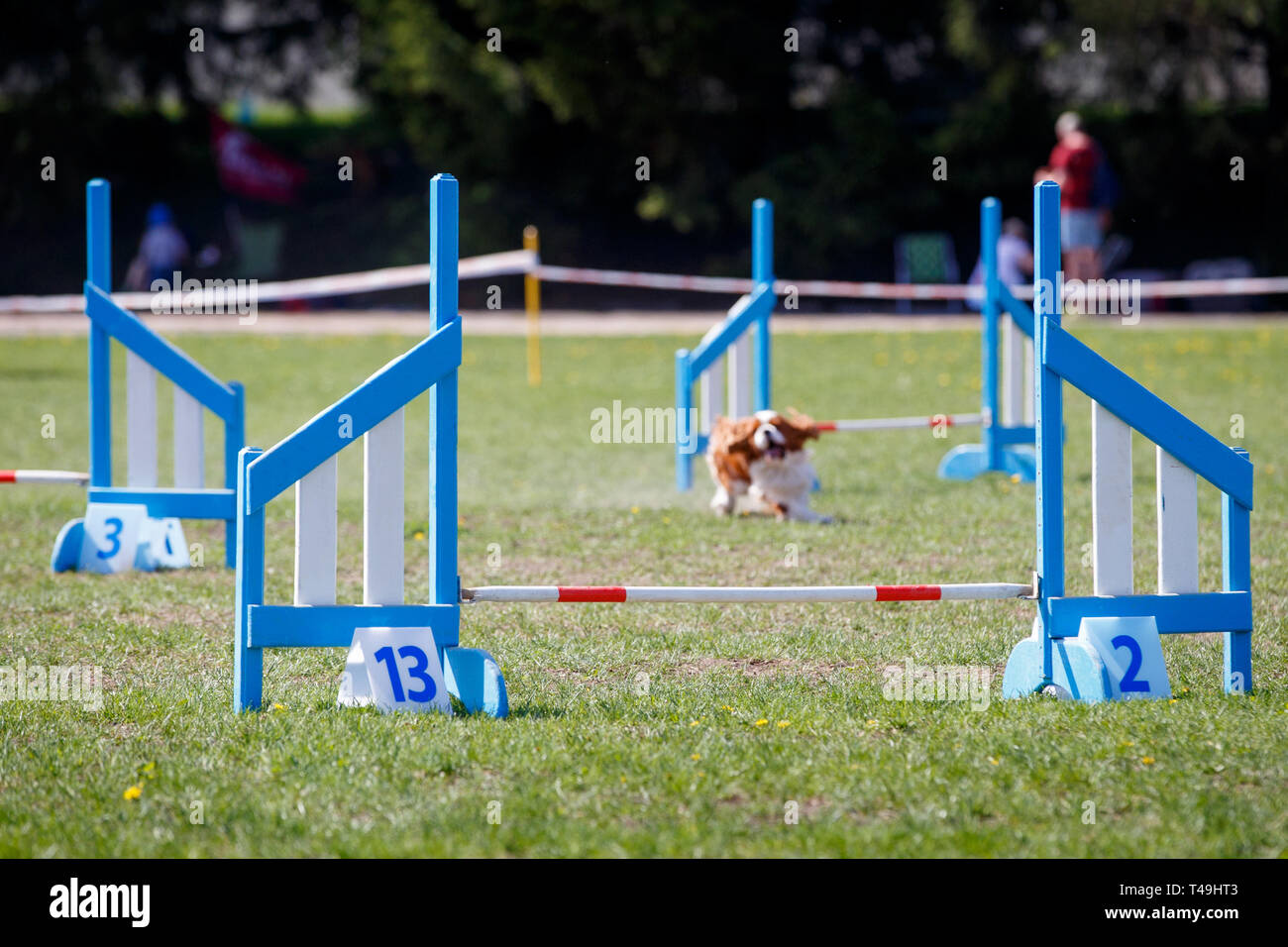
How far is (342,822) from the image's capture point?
363 centimetres

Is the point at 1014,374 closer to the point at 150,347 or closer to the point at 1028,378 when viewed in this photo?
the point at 1028,378

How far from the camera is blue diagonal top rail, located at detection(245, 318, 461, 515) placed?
450 cm

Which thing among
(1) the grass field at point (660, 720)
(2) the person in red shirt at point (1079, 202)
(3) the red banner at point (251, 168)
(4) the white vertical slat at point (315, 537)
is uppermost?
(3) the red banner at point (251, 168)

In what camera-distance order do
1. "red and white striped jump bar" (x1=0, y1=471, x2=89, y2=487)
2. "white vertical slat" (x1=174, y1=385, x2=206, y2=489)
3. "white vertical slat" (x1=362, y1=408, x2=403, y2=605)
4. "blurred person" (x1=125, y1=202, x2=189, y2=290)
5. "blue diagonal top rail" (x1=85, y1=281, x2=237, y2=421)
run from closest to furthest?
"white vertical slat" (x1=362, y1=408, x2=403, y2=605) < "red and white striped jump bar" (x1=0, y1=471, x2=89, y2=487) < "blue diagonal top rail" (x1=85, y1=281, x2=237, y2=421) < "white vertical slat" (x1=174, y1=385, x2=206, y2=489) < "blurred person" (x1=125, y1=202, x2=189, y2=290)

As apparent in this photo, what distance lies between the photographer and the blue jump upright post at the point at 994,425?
32.7 feet

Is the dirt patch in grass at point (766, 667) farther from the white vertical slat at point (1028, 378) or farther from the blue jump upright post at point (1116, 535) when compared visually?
the white vertical slat at point (1028, 378)

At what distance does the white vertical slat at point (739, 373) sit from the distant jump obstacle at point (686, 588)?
16.5 feet

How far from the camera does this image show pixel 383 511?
4.61 m

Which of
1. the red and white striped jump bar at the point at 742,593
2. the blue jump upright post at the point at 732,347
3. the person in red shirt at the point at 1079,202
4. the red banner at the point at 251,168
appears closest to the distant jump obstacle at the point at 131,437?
the red and white striped jump bar at the point at 742,593

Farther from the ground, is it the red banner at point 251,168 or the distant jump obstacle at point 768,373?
the red banner at point 251,168

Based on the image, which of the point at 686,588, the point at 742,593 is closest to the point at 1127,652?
the point at 742,593

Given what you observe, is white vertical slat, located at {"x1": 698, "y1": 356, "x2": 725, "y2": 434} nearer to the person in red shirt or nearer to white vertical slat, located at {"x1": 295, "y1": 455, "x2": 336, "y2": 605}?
white vertical slat, located at {"x1": 295, "y1": 455, "x2": 336, "y2": 605}

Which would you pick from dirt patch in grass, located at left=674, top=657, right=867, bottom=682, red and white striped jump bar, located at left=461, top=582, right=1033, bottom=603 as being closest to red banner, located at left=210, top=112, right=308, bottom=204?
dirt patch in grass, located at left=674, top=657, right=867, bottom=682
